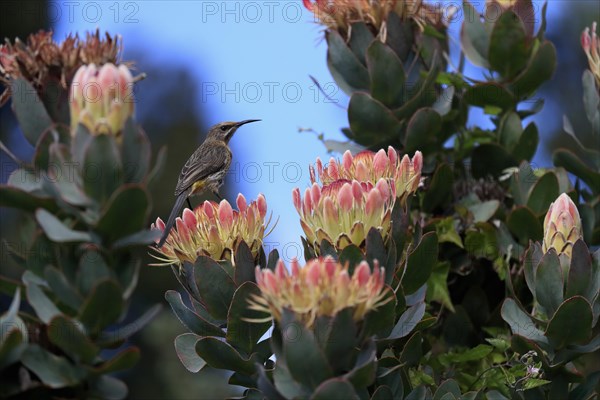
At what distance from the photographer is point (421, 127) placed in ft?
10.4

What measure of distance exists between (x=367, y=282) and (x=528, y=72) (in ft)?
5.82

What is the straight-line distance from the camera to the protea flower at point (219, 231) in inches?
95.3

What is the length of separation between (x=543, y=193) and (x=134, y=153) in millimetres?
1719

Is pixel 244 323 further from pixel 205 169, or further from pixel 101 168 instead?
pixel 205 169

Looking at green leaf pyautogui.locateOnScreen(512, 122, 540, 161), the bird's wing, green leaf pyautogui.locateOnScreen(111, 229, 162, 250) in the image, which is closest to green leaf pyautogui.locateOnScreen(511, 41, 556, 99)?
green leaf pyautogui.locateOnScreen(512, 122, 540, 161)

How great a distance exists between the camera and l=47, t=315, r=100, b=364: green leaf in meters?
1.74

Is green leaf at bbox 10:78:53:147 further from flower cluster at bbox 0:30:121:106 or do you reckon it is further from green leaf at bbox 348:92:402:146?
green leaf at bbox 348:92:402:146

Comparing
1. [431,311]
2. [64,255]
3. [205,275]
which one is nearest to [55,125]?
[64,255]

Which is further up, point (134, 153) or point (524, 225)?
point (134, 153)

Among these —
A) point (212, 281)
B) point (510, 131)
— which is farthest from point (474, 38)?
point (212, 281)

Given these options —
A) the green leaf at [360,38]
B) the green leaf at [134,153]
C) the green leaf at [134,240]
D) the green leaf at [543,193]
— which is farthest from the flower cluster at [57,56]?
the green leaf at [543,193]

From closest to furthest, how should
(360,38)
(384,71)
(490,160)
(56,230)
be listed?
(56,230)
(384,71)
(360,38)
(490,160)

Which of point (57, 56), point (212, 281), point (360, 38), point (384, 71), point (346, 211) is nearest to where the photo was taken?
point (57, 56)

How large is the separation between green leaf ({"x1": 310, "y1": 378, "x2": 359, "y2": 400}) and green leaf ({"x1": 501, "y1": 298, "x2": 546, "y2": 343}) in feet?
3.11
